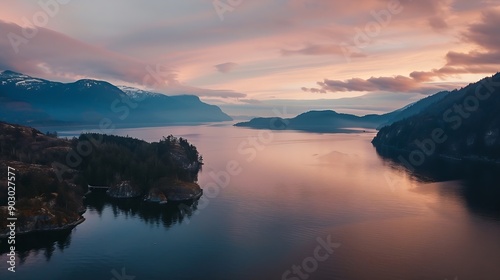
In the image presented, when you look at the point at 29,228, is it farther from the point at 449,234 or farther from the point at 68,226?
the point at 449,234

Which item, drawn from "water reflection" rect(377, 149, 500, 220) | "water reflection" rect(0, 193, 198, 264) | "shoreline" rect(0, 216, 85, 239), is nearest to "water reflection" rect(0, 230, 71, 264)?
"water reflection" rect(0, 193, 198, 264)

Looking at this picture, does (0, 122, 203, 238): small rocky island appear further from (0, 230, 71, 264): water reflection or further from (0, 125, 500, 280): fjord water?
(0, 125, 500, 280): fjord water

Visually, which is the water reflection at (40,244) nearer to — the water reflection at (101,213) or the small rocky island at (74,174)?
the water reflection at (101,213)

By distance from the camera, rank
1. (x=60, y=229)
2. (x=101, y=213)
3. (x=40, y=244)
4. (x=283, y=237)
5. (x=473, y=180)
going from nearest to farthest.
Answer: (x=40, y=244)
(x=283, y=237)
(x=60, y=229)
(x=101, y=213)
(x=473, y=180)

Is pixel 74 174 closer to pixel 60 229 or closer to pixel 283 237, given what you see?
pixel 60 229

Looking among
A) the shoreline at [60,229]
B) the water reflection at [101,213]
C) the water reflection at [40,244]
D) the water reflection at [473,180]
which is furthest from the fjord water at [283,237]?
the shoreline at [60,229]

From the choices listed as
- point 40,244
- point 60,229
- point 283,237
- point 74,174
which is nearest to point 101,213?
point 60,229
